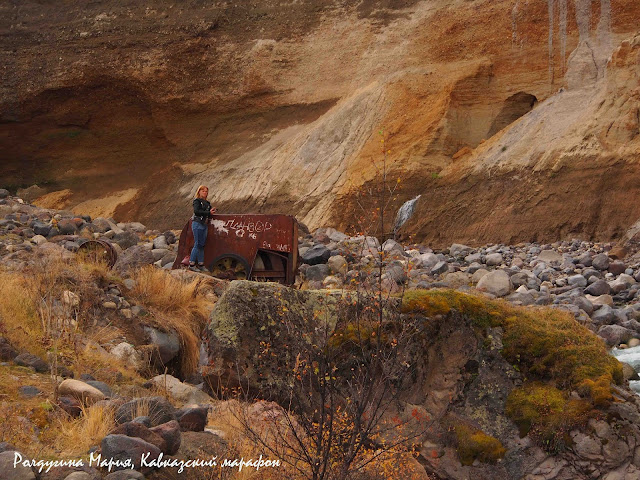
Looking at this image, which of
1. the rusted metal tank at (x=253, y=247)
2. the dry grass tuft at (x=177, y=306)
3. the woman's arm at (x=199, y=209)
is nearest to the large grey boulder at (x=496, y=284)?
the rusted metal tank at (x=253, y=247)

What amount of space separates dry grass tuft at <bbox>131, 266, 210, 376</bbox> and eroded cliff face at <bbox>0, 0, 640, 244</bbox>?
10210 millimetres

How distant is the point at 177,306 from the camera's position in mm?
8992

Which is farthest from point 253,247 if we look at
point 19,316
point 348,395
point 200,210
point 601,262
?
point 601,262

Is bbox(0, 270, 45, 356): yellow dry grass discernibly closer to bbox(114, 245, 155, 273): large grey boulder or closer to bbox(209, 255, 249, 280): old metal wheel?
bbox(114, 245, 155, 273): large grey boulder

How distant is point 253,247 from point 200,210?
3.14ft

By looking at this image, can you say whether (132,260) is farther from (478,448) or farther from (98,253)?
(478,448)

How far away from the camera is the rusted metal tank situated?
38.6 ft

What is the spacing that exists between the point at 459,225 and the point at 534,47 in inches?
244

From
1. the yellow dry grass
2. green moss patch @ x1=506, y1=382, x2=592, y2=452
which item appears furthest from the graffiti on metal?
green moss patch @ x1=506, y1=382, x2=592, y2=452

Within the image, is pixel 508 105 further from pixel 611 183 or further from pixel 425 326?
pixel 425 326

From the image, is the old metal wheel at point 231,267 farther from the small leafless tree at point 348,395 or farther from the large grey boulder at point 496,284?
the small leafless tree at point 348,395

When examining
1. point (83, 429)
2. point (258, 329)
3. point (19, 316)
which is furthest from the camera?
point (19, 316)

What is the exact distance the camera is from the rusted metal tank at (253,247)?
11.8m

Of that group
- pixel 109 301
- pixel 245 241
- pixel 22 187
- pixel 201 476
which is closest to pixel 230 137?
pixel 22 187
